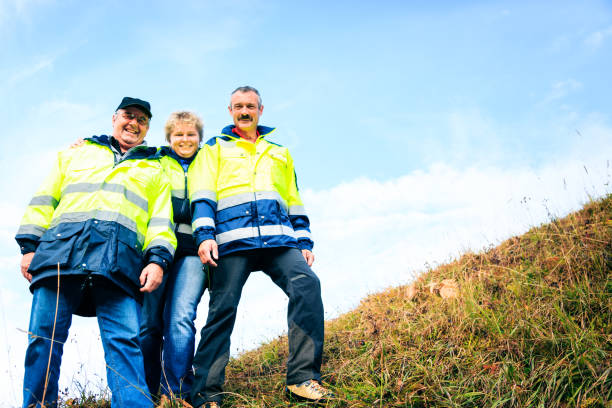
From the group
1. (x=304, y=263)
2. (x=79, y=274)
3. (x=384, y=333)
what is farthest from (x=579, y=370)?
(x=79, y=274)

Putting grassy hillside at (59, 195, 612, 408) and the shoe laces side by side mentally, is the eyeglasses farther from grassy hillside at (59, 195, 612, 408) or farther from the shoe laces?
the shoe laces

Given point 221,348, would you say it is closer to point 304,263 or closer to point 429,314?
point 304,263

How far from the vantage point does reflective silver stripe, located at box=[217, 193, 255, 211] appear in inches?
155

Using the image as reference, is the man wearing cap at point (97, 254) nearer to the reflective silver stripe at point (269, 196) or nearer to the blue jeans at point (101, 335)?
the blue jeans at point (101, 335)

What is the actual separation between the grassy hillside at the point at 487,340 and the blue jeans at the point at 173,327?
53 cm

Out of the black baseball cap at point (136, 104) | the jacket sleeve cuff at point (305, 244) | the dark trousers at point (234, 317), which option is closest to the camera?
the dark trousers at point (234, 317)

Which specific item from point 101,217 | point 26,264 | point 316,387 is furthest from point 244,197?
point 26,264

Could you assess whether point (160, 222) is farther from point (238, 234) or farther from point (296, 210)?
point (296, 210)

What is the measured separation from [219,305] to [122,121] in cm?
200

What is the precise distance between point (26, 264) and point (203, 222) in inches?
58.0

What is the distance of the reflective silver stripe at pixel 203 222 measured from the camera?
3.72 meters

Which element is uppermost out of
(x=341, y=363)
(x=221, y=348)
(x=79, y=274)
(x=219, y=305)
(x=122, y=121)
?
(x=122, y=121)

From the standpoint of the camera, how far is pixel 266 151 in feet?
14.0

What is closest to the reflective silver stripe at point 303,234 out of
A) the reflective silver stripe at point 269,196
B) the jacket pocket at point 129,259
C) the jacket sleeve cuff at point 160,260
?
the reflective silver stripe at point 269,196
